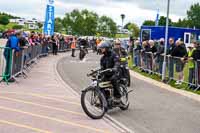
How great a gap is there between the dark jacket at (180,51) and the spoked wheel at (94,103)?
9.47 metres

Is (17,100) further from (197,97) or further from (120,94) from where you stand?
(197,97)

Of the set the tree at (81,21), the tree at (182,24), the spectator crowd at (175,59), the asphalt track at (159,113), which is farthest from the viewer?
the tree at (182,24)

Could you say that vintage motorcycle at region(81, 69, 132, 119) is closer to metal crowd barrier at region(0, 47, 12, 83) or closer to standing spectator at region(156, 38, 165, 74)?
metal crowd barrier at region(0, 47, 12, 83)

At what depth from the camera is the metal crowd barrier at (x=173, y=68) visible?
18.8 metres

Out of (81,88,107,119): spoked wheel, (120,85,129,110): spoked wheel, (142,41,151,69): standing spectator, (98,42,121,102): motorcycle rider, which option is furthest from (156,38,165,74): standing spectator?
(81,88,107,119): spoked wheel

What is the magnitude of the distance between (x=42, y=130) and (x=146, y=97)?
7040mm

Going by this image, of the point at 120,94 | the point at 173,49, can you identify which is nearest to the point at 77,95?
the point at 120,94

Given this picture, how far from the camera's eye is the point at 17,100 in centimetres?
1383

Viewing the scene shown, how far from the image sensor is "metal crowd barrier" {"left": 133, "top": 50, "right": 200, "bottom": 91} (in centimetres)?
1881

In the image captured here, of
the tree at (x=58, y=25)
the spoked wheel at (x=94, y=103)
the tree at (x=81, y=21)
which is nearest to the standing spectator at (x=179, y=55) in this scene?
the spoked wheel at (x=94, y=103)

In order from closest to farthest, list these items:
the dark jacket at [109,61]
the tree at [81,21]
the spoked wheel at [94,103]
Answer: the spoked wheel at [94,103], the dark jacket at [109,61], the tree at [81,21]

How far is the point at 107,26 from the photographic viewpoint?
8906 centimetres

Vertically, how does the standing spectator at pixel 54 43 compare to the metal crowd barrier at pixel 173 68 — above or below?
above

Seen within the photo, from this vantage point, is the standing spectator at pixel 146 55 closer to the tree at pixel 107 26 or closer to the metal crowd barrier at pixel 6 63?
the metal crowd barrier at pixel 6 63
